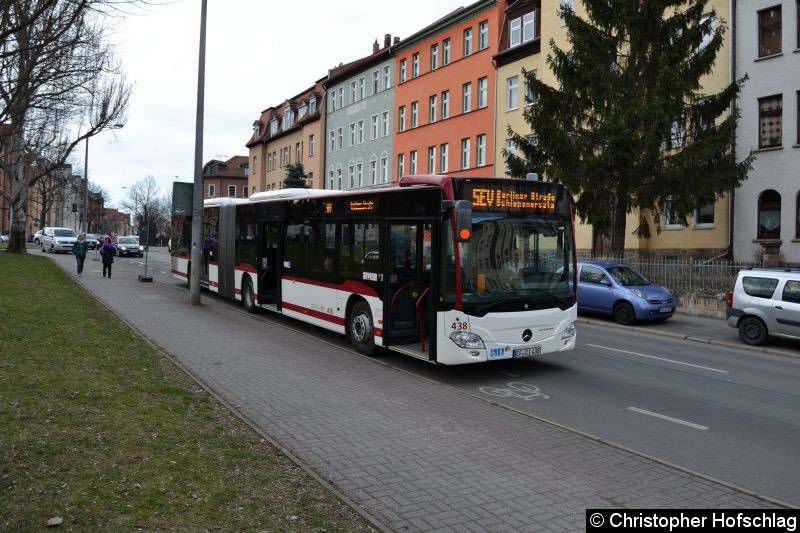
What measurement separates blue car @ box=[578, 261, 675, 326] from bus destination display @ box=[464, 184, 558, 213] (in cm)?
884

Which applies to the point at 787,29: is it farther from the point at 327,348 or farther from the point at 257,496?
the point at 257,496

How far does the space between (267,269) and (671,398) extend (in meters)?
10.6

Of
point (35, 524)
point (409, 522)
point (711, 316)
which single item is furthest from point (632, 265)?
point (35, 524)

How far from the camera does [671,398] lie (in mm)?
8945

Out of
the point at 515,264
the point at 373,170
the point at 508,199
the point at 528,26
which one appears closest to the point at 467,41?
the point at 528,26

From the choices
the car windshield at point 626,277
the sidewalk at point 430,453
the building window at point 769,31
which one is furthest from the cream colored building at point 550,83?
the sidewalk at point 430,453

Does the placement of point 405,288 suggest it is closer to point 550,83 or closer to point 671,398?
point 671,398

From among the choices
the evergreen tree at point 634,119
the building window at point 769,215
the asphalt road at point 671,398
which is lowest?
the asphalt road at point 671,398

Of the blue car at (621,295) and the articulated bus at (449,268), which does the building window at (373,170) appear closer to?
the blue car at (621,295)

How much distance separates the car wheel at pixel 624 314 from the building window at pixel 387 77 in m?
35.6

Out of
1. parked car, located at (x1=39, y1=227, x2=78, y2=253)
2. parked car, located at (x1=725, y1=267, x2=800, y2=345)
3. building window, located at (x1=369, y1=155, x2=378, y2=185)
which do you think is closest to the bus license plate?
parked car, located at (x1=725, y1=267, x2=800, y2=345)

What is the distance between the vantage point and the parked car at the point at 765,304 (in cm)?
1429

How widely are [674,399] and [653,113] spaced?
15.2 metres

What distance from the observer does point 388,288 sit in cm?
1079
